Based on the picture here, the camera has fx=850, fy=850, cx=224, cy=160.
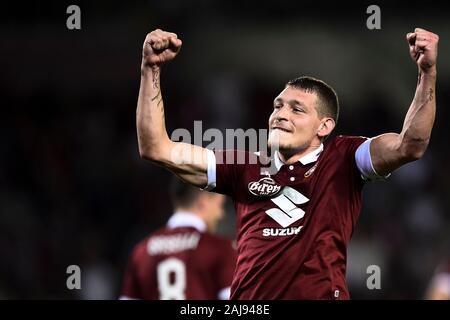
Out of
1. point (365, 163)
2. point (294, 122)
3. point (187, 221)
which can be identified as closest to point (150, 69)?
point (294, 122)

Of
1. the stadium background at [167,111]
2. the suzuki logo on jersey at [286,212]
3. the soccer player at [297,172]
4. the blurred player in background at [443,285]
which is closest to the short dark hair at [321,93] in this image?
the soccer player at [297,172]

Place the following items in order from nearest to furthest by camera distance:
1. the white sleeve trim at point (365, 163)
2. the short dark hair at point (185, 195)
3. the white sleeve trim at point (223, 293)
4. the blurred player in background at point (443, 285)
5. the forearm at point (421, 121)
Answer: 1. the forearm at point (421, 121)
2. the white sleeve trim at point (365, 163)
3. the white sleeve trim at point (223, 293)
4. the short dark hair at point (185, 195)
5. the blurred player in background at point (443, 285)

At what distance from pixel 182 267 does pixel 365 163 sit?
2.05 meters

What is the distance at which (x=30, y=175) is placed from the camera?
11.2 m

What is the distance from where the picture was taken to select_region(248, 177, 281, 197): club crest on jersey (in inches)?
158

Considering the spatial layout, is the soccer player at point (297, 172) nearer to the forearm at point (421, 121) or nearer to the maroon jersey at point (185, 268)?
the forearm at point (421, 121)

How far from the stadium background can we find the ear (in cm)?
564

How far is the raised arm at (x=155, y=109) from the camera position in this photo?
3.94 m

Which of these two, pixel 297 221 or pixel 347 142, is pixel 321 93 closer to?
pixel 347 142

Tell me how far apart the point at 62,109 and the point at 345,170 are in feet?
29.3

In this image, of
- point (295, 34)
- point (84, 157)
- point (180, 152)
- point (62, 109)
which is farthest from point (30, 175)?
point (180, 152)

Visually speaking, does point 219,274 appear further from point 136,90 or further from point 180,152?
point 136,90

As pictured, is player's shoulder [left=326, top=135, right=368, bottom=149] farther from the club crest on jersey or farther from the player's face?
the club crest on jersey

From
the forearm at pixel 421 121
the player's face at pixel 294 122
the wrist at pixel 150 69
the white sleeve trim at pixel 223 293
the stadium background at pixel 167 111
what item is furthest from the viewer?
the stadium background at pixel 167 111
